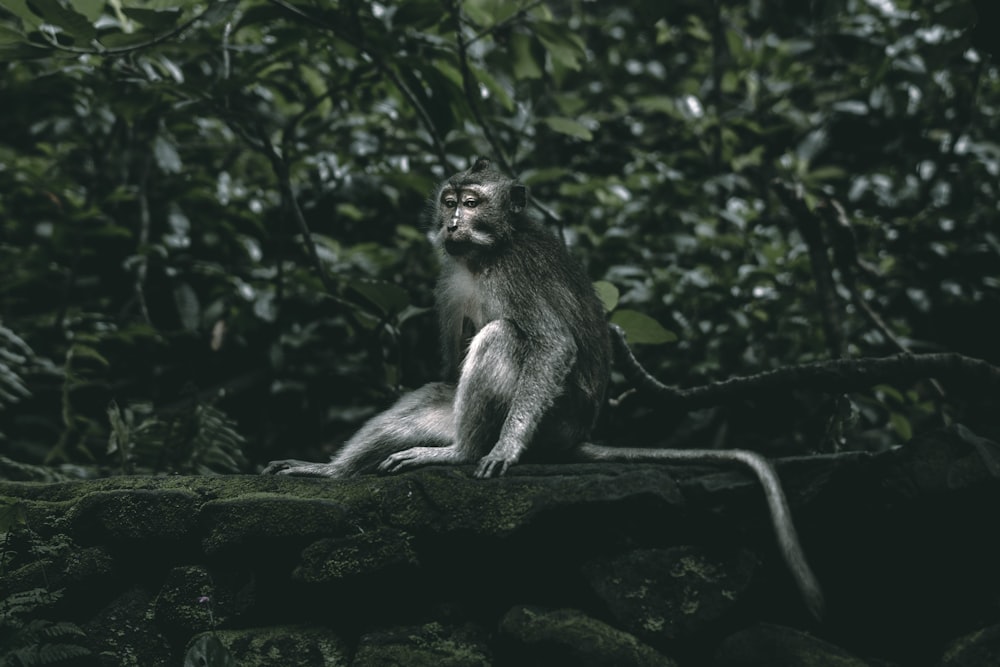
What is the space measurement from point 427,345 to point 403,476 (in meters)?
3.40

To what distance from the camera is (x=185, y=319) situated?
6.43 metres

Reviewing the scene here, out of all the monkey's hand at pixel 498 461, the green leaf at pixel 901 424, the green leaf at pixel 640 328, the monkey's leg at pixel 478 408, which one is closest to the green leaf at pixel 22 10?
the monkey's leg at pixel 478 408

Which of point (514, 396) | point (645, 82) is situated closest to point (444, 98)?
point (514, 396)

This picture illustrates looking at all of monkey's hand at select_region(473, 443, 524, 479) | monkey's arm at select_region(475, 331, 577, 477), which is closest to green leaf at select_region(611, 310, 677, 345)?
monkey's arm at select_region(475, 331, 577, 477)

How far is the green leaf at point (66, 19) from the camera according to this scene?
4.14 m

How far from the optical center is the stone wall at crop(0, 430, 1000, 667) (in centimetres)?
312

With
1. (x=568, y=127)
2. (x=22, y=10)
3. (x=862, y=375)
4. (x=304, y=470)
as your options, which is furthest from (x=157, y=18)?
(x=862, y=375)

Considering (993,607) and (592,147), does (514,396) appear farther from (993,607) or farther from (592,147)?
(592,147)

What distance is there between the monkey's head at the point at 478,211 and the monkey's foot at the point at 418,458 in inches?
38.8

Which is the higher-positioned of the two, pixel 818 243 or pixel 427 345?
pixel 818 243

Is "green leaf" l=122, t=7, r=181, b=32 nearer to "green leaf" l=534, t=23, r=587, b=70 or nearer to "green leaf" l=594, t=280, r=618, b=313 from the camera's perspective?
"green leaf" l=534, t=23, r=587, b=70

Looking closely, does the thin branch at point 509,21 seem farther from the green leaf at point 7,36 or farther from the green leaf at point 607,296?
the green leaf at point 7,36

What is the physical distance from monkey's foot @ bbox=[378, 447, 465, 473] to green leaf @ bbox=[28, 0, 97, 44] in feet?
7.84

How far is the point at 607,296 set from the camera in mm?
4754
